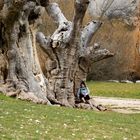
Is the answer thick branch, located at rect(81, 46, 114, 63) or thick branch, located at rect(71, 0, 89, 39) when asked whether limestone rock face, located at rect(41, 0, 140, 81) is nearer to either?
thick branch, located at rect(81, 46, 114, 63)

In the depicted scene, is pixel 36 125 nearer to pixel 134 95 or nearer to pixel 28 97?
pixel 28 97

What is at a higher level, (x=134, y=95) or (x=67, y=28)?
(x=67, y=28)

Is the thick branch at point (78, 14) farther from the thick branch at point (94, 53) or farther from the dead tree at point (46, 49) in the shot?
the thick branch at point (94, 53)

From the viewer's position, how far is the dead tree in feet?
65.8

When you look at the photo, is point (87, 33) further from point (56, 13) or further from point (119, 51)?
→ point (119, 51)

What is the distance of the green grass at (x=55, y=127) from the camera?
1099 cm

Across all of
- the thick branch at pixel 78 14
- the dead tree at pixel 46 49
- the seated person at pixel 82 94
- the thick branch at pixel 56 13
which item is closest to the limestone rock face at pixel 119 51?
the thick branch at pixel 56 13

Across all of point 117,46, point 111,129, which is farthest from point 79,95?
point 117,46

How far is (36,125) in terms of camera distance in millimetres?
12180

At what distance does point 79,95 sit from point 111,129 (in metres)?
11.5

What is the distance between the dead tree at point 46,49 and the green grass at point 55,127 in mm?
5063

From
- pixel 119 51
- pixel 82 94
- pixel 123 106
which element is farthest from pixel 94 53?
pixel 119 51

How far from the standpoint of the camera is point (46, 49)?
23.6 metres

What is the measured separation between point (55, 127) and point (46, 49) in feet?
38.1
